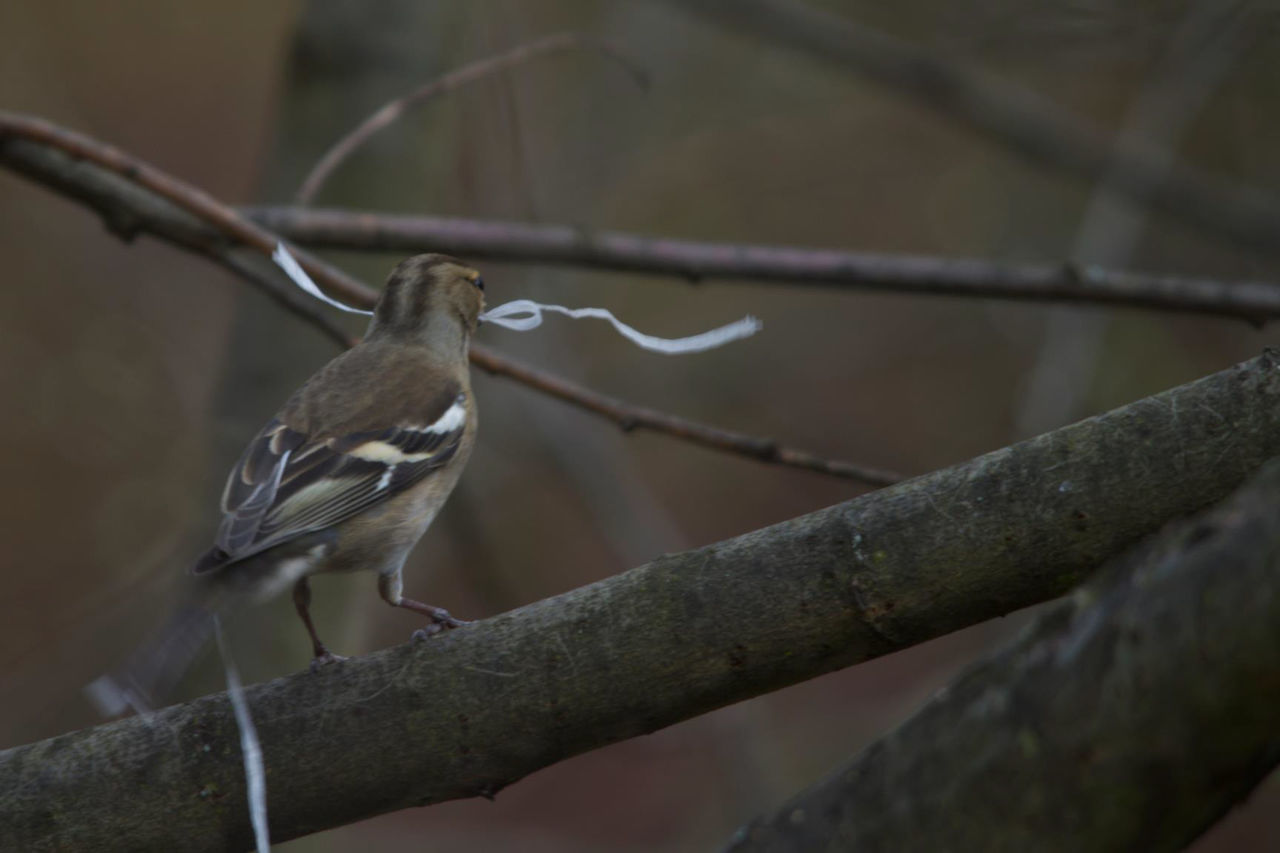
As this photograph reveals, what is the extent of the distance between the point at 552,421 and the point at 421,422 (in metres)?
3.13

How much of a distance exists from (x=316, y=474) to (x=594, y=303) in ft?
21.4

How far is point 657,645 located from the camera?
85.4 inches

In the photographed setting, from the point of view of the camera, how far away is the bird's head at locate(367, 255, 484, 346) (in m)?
3.18

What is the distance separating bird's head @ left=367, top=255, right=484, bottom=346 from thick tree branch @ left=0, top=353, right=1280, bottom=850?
3.73 feet

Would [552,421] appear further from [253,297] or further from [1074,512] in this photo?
[1074,512]

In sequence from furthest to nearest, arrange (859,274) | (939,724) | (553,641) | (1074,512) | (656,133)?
(656,133), (859,274), (553,641), (1074,512), (939,724)

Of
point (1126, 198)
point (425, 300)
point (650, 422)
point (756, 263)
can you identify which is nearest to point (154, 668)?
point (425, 300)

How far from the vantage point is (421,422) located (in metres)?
3.03

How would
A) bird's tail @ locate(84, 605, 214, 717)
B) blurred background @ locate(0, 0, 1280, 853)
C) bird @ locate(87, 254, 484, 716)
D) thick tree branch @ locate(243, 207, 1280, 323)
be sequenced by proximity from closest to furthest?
bird's tail @ locate(84, 605, 214, 717), bird @ locate(87, 254, 484, 716), thick tree branch @ locate(243, 207, 1280, 323), blurred background @ locate(0, 0, 1280, 853)

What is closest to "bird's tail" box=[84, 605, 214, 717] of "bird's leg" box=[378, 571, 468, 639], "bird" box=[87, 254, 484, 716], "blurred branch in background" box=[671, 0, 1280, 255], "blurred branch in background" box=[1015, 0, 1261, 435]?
"bird" box=[87, 254, 484, 716]

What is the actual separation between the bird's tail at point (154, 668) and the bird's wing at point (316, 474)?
8.3 inches

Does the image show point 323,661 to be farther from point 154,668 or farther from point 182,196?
point 182,196

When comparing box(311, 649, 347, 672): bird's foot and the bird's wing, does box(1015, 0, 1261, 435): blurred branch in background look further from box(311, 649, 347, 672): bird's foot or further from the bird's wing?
box(311, 649, 347, 672): bird's foot

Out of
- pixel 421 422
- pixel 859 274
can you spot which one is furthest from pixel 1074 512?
pixel 859 274
